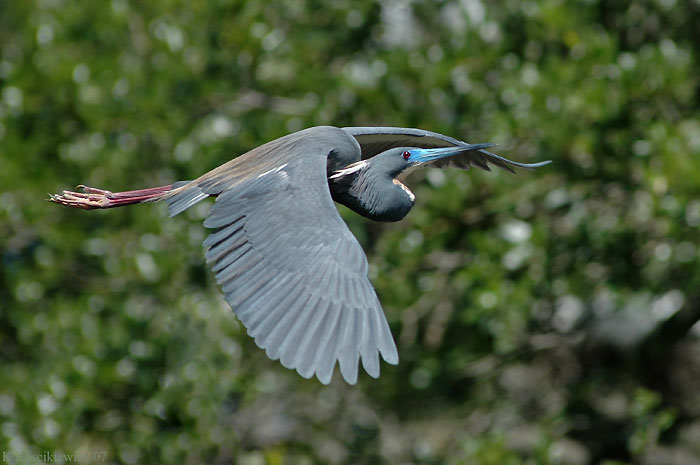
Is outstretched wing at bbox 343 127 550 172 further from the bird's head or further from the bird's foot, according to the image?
the bird's foot

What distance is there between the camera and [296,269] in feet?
10.1

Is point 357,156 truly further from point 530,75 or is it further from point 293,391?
point 293,391

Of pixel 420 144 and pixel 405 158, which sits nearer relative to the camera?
pixel 405 158

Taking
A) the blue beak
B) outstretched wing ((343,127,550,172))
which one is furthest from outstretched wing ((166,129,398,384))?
outstretched wing ((343,127,550,172))

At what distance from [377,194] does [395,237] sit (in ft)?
6.53

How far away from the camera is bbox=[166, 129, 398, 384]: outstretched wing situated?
9.23 ft

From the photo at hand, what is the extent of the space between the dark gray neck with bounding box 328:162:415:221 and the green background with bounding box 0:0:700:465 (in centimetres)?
177

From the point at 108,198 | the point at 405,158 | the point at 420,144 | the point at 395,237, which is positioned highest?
the point at 108,198

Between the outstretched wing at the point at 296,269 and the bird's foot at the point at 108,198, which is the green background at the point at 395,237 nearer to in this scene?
the bird's foot at the point at 108,198

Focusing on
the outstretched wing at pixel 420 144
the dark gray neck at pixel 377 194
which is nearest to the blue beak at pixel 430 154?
the dark gray neck at pixel 377 194

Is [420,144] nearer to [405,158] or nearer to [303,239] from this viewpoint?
[405,158]

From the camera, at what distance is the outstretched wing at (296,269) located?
2.81 m

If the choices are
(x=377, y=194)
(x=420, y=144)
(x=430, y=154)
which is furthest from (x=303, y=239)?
(x=420, y=144)

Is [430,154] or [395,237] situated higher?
[430,154]
